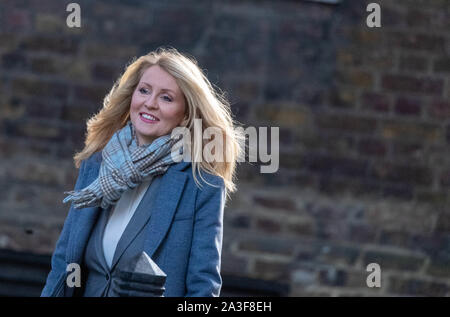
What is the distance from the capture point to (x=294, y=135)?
20.6 ft

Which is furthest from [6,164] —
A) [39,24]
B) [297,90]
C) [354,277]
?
[354,277]

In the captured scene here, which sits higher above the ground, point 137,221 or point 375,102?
point 375,102

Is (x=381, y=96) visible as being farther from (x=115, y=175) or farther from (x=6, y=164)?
(x=115, y=175)

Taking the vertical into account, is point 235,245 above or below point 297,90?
below

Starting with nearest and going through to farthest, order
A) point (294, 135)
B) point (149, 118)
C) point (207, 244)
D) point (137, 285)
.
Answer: point (137, 285)
point (207, 244)
point (149, 118)
point (294, 135)

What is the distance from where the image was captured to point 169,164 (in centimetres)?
351

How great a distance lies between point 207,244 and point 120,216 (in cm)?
41

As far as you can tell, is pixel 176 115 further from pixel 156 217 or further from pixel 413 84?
pixel 413 84

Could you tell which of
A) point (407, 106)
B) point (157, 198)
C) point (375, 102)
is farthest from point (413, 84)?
point (157, 198)

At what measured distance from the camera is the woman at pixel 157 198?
131 inches

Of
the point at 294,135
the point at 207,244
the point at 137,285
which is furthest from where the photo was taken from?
the point at 294,135

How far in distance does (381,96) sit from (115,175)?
3316mm

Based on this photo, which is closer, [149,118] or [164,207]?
[164,207]
